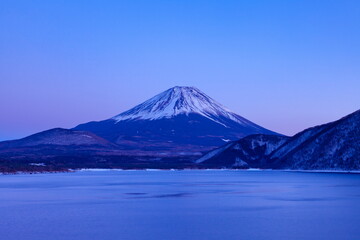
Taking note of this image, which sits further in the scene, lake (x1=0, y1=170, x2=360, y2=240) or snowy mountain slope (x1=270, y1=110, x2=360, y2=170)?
snowy mountain slope (x1=270, y1=110, x2=360, y2=170)

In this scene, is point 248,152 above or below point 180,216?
above

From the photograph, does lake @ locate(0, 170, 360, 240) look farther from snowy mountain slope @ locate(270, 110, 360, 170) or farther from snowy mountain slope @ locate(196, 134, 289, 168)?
snowy mountain slope @ locate(196, 134, 289, 168)

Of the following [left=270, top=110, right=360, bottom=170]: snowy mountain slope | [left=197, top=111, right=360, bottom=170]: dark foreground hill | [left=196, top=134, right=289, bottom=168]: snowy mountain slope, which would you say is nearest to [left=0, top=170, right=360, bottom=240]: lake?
[left=270, top=110, right=360, bottom=170]: snowy mountain slope

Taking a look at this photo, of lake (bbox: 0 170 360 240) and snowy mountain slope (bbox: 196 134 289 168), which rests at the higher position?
snowy mountain slope (bbox: 196 134 289 168)

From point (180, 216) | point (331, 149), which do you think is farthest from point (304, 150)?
point (180, 216)

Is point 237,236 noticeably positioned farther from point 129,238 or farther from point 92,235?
point 92,235

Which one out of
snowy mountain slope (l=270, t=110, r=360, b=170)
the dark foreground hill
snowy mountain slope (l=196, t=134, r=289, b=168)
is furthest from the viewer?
snowy mountain slope (l=196, t=134, r=289, b=168)

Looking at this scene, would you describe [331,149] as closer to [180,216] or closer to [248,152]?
[248,152]
